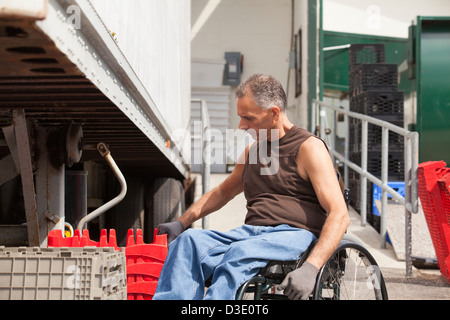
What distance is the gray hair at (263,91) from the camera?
284 centimetres

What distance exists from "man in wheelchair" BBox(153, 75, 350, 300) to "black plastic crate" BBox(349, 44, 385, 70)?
7012mm

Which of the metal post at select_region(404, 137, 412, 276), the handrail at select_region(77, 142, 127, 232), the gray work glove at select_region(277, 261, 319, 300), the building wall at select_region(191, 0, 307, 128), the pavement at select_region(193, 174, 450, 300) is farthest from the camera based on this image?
the building wall at select_region(191, 0, 307, 128)

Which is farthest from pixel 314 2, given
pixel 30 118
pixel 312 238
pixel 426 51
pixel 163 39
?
pixel 312 238

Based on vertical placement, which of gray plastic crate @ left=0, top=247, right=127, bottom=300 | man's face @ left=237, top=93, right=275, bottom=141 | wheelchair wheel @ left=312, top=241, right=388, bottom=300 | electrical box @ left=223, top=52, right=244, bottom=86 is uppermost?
electrical box @ left=223, top=52, right=244, bottom=86

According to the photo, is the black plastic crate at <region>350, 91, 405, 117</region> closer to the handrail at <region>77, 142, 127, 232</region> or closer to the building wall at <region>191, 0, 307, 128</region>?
the building wall at <region>191, 0, 307, 128</region>

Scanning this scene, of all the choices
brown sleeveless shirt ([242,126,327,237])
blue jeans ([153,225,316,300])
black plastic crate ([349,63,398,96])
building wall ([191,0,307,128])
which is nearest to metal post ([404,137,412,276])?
brown sleeveless shirt ([242,126,327,237])

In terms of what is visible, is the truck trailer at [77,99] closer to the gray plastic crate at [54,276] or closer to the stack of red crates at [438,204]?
the gray plastic crate at [54,276]

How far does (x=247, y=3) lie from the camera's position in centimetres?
1264

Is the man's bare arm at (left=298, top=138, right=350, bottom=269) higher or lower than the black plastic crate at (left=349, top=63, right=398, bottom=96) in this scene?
lower

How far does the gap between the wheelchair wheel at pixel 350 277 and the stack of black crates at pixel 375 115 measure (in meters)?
4.30

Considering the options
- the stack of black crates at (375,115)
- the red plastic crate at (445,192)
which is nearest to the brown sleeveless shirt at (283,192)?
the red plastic crate at (445,192)

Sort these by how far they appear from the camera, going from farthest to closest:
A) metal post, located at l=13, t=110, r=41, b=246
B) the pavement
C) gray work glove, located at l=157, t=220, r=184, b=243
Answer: the pavement < metal post, located at l=13, t=110, r=41, b=246 < gray work glove, located at l=157, t=220, r=184, b=243

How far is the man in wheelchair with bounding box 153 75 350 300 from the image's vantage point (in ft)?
7.91

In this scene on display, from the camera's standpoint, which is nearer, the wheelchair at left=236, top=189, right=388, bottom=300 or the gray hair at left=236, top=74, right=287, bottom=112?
the wheelchair at left=236, top=189, right=388, bottom=300
